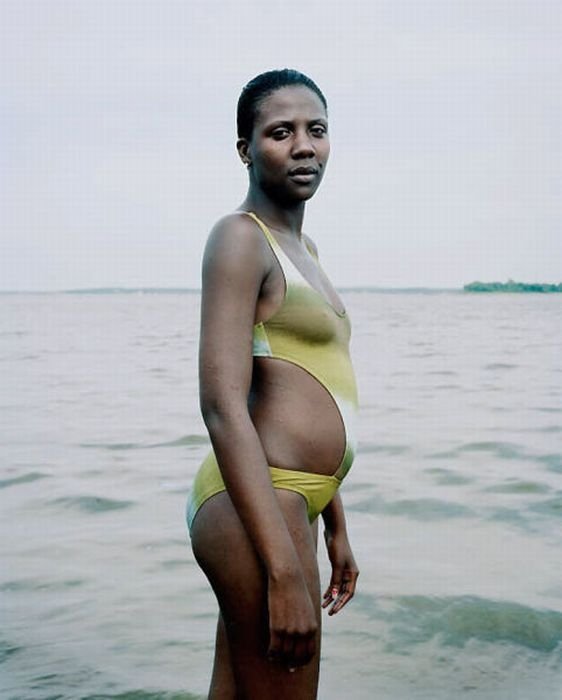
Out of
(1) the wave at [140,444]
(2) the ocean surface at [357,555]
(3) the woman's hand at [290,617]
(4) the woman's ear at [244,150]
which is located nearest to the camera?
(3) the woman's hand at [290,617]

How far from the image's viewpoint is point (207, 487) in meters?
2.52

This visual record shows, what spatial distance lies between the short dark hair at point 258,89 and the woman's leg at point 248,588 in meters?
0.95

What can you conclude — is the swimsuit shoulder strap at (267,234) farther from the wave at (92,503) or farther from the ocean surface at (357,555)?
the wave at (92,503)

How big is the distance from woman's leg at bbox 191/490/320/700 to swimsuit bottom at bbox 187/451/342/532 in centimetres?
2

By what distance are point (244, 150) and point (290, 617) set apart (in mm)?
1186

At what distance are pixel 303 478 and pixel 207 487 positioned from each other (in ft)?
0.77

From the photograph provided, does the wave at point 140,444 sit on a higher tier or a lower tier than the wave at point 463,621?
lower

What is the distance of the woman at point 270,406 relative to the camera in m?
2.35

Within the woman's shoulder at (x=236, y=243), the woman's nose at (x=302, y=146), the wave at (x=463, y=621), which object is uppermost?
the woman's nose at (x=302, y=146)

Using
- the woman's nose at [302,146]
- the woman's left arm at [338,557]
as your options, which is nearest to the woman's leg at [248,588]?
the woman's left arm at [338,557]

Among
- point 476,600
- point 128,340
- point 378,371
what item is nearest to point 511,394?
point 378,371

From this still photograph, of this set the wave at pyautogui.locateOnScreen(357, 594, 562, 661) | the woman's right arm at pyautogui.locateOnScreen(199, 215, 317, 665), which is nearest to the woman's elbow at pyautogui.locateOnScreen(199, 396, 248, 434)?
the woman's right arm at pyautogui.locateOnScreen(199, 215, 317, 665)

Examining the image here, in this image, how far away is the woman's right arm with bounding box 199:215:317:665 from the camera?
7.63 ft

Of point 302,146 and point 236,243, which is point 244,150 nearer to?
point 302,146
